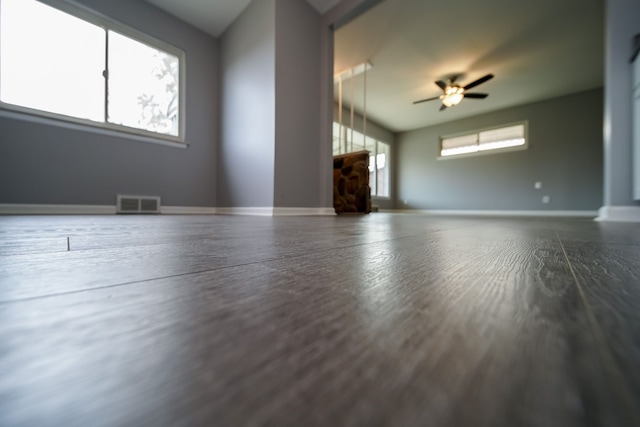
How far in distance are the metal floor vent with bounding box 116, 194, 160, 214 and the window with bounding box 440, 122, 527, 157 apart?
583 cm

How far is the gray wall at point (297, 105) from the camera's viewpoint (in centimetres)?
256

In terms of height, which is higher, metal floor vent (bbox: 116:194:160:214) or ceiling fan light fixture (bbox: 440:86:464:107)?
ceiling fan light fixture (bbox: 440:86:464:107)

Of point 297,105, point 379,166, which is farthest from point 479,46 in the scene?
point 379,166

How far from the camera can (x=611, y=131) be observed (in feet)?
5.96

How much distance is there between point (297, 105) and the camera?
2703mm

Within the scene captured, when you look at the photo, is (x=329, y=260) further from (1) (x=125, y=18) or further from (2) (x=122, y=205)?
(1) (x=125, y=18)

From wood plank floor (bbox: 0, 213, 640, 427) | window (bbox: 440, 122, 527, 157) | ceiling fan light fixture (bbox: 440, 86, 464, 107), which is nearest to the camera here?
wood plank floor (bbox: 0, 213, 640, 427)

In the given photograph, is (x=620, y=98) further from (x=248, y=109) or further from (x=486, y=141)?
(x=486, y=141)

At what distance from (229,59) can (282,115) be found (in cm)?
119

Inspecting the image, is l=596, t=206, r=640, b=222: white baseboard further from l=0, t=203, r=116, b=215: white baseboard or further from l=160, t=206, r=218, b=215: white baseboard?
l=0, t=203, r=116, b=215: white baseboard

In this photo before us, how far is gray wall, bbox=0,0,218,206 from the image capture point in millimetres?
2107

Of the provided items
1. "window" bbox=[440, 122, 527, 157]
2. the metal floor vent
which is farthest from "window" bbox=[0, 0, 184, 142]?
"window" bbox=[440, 122, 527, 157]

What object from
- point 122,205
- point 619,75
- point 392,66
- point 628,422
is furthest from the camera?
point 392,66

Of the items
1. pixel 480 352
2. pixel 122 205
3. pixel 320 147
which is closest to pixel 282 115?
pixel 320 147
